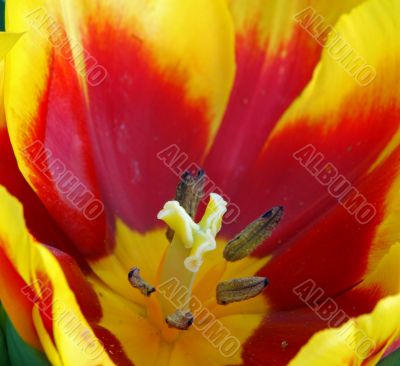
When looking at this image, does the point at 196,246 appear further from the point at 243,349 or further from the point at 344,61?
the point at 344,61

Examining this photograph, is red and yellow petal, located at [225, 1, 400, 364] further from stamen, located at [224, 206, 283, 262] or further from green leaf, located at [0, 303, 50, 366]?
green leaf, located at [0, 303, 50, 366]

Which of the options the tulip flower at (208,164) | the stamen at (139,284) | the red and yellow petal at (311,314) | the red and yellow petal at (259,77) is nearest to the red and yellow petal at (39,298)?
the tulip flower at (208,164)

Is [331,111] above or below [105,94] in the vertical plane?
below

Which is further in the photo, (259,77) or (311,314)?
(259,77)

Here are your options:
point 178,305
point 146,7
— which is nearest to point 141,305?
point 178,305

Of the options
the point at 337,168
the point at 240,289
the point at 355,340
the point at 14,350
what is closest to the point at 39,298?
the point at 14,350

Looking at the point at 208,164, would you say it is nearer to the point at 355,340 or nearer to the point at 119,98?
the point at 119,98

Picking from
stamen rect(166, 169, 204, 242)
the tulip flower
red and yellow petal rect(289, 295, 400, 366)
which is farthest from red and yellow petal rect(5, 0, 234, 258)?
red and yellow petal rect(289, 295, 400, 366)
